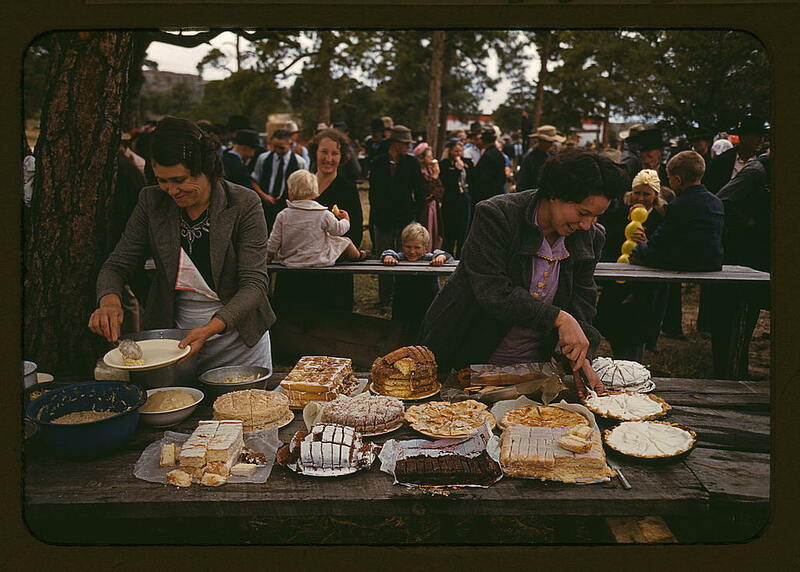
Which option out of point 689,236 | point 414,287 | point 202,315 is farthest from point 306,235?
point 689,236

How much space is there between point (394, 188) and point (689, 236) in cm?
354

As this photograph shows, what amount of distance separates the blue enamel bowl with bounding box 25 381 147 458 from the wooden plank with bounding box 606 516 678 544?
1600 millimetres

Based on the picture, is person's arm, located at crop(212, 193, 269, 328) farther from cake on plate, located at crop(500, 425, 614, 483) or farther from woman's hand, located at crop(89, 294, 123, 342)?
cake on plate, located at crop(500, 425, 614, 483)

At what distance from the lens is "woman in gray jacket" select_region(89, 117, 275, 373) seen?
2562mm

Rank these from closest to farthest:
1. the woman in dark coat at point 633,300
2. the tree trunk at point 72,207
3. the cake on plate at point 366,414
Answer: the cake on plate at point 366,414, the tree trunk at point 72,207, the woman in dark coat at point 633,300

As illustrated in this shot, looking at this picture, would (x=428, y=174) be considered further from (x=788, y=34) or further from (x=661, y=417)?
(x=788, y=34)

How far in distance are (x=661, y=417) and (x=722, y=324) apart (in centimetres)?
198

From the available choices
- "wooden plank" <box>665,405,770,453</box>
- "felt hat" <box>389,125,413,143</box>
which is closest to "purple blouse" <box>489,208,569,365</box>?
"wooden plank" <box>665,405,770,453</box>

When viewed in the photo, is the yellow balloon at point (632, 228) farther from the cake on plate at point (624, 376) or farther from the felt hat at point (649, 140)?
the cake on plate at point (624, 376)

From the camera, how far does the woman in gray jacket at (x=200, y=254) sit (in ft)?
8.41

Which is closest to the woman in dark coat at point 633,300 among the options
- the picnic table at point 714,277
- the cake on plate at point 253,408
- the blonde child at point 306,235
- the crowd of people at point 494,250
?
the crowd of people at point 494,250

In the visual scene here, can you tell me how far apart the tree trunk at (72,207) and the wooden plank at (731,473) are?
2755mm

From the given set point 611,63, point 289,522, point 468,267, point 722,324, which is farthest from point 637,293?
point 289,522

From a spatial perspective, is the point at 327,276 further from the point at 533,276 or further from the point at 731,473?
the point at 731,473
